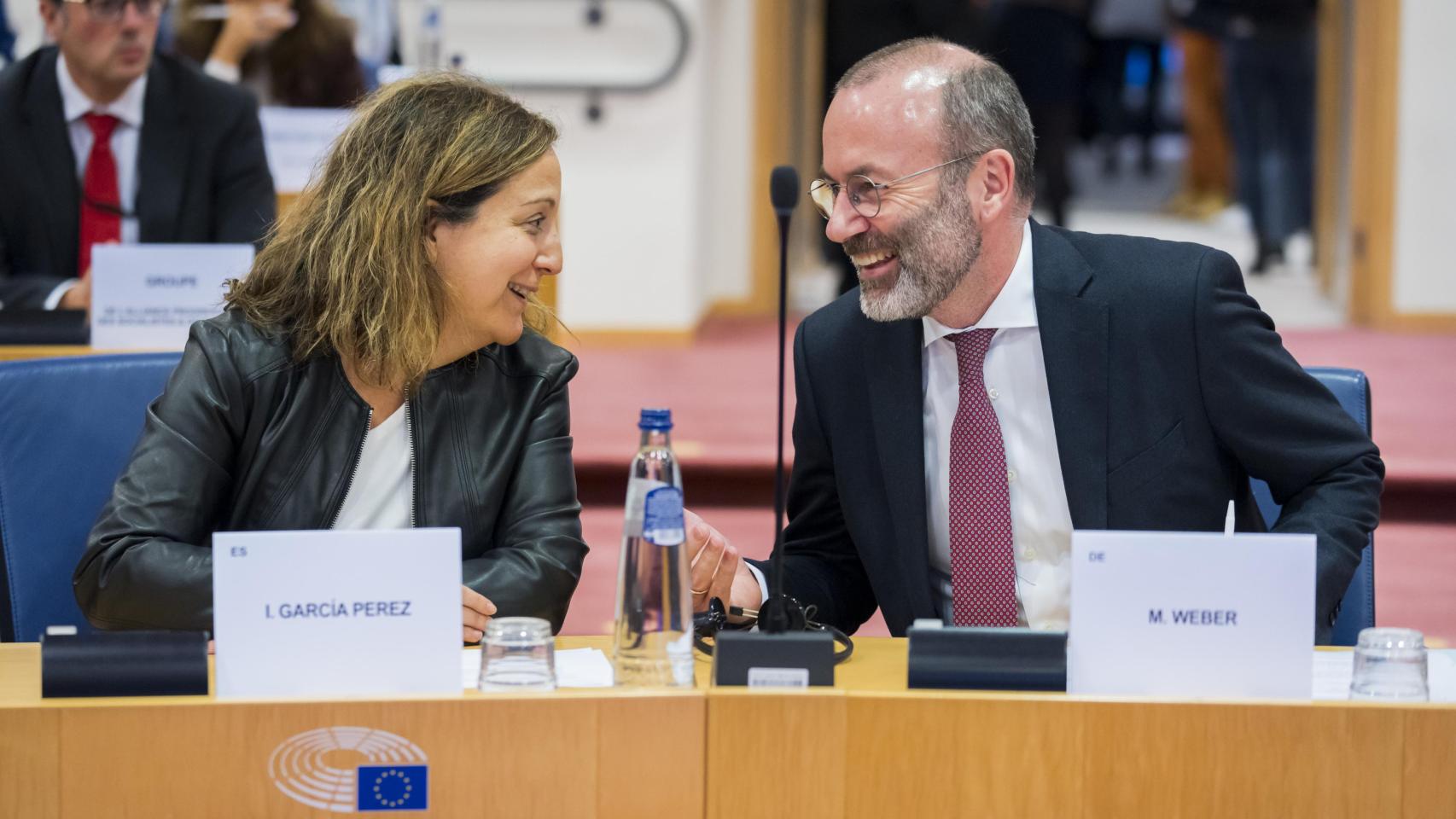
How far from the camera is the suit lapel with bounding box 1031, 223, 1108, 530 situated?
2.00 m

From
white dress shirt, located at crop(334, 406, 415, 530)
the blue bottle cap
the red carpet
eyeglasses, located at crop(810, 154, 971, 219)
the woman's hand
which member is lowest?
the red carpet

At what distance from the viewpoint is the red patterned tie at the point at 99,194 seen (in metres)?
3.79

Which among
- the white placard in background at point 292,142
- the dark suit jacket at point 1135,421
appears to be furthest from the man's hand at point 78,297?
the dark suit jacket at point 1135,421

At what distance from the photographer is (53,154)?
3.74 m

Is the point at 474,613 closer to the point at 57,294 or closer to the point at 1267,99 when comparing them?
the point at 57,294

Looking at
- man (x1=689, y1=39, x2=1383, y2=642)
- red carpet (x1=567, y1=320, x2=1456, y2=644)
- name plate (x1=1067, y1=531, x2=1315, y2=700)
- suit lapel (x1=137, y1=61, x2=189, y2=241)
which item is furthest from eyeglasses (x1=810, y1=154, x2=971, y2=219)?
suit lapel (x1=137, y1=61, x2=189, y2=241)

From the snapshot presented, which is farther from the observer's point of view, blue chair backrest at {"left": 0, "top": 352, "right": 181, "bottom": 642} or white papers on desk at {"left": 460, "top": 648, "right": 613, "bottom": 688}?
blue chair backrest at {"left": 0, "top": 352, "right": 181, "bottom": 642}

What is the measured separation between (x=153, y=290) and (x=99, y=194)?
0.74 m

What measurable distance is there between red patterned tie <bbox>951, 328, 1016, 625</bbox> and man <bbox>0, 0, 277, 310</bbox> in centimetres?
215

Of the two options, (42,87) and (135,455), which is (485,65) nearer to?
(42,87)

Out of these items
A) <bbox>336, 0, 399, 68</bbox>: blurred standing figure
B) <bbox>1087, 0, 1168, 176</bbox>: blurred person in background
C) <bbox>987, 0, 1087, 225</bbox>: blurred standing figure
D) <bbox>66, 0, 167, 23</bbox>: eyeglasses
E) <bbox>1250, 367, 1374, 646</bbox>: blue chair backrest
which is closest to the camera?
<bbox>1250, 367, 1374, 646</bbox>: blue chair backrest

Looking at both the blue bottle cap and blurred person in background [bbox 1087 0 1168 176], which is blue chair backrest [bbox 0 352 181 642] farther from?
blurred person in background [bbox 1087 0 1168 176]

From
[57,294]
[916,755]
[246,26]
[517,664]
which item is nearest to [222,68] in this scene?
[246,26]

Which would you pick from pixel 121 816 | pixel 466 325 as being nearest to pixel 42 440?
pixel 466 325
